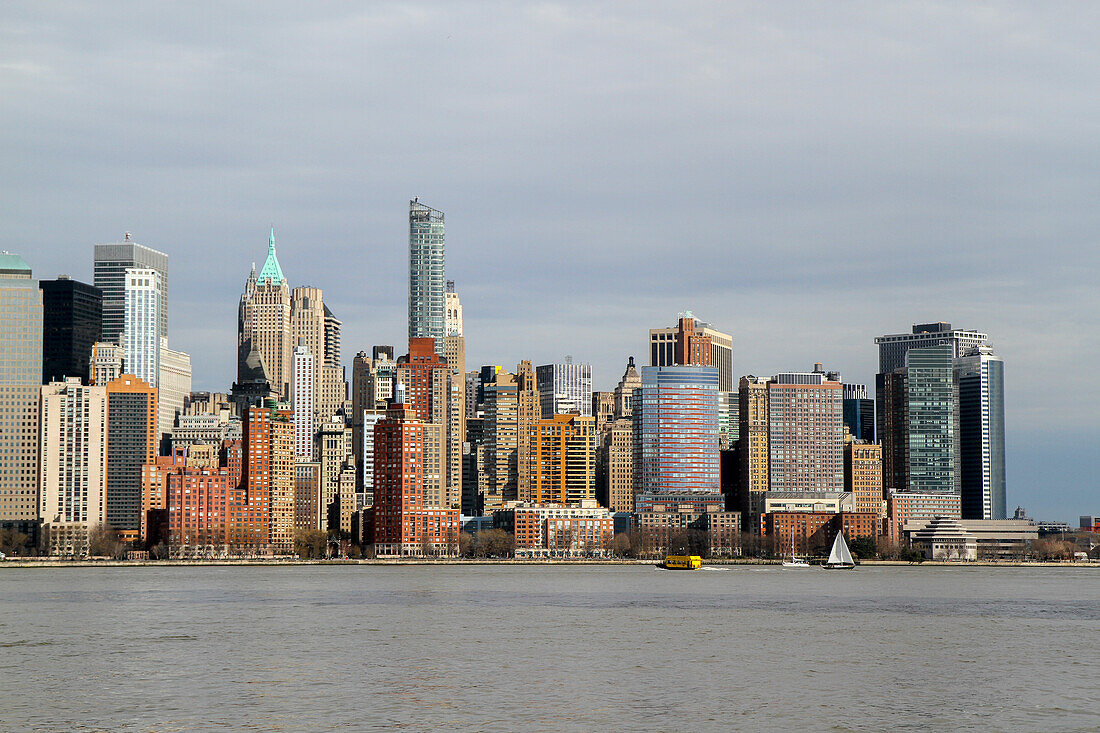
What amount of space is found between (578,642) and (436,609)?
41.4 m

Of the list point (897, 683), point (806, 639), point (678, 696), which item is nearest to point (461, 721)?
point (678, 696)

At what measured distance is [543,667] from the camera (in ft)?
285

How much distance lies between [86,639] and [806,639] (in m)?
50.1

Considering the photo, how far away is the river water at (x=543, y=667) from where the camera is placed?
67.2m

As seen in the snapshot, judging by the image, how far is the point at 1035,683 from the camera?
8181cm

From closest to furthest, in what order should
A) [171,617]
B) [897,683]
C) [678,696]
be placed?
[678,696] < [897,683] < [171,617]

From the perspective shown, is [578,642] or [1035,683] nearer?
[1035,683]

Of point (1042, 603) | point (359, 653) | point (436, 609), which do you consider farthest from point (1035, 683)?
point (1042, 603)

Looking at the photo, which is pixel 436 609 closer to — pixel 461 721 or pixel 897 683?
pixel 897 683

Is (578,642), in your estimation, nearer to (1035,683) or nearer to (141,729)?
(1035,683)

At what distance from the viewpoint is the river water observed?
67.2 meters

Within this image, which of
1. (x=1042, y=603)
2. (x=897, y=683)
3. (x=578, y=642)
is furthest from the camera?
(x=1042, y=603)

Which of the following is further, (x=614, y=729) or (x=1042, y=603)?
(x=1042, y=603)

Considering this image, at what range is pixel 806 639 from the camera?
108m
